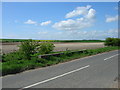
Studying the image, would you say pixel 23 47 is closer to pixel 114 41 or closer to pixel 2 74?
pixel 2 74

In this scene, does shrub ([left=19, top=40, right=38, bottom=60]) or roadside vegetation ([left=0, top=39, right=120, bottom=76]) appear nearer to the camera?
roadside vegetation ([left=0, top=39, right=120, bottom=76])

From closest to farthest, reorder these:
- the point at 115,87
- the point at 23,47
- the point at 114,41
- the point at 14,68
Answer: the point at 115,87
the point at 14,68
the point at 23,47
the point at 114,41

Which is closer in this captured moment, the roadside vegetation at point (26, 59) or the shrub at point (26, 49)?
the roadside vegetation at point (26, 59)

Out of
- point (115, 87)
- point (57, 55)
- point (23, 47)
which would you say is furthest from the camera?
point (57, 55)

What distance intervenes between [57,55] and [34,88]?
36.5 ft

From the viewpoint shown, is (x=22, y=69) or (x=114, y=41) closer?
(x=22, y=69)

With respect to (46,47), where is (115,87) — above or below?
below

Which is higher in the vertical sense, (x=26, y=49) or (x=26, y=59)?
(x=26, y=49)

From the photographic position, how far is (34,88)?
664 cm

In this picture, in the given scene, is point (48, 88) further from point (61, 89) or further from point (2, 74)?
point (2, 74)

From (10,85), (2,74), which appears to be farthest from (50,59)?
(10,85)

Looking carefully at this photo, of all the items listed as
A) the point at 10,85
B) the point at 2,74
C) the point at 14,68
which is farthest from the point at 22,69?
the point at 10,85

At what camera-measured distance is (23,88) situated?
663 centimetres

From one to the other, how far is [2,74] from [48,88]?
3.86 metres
